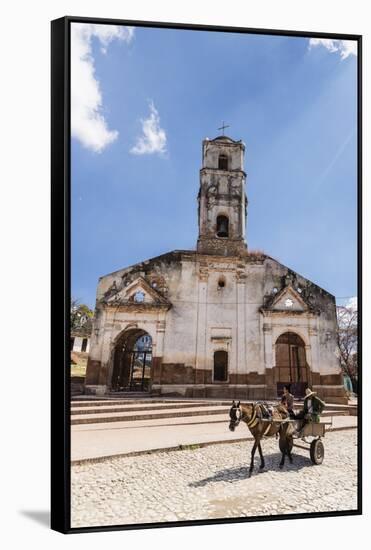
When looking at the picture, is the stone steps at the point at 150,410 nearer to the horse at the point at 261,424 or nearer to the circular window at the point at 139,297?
the horse at the point at 261,424

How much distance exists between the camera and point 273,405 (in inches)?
420

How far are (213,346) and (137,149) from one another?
4284 millimetres

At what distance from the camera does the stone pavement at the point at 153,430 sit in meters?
9.45

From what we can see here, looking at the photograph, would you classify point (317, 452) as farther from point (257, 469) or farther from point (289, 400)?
point (257, 469)

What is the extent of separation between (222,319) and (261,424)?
7.76ft

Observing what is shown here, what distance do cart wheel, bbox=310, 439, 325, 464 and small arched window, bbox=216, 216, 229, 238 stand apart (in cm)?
473

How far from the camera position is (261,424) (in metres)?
10.2

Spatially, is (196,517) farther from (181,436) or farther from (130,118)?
(130,118)

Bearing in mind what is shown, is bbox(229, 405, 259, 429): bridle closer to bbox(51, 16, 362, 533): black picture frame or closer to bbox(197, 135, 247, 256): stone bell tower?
bbox(51, 16, 362, 533): black picture frame

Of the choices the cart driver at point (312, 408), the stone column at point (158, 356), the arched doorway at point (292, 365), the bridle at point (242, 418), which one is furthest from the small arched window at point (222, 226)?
the bridle at point (242, 418)

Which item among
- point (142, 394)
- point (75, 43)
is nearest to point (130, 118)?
point (75, 43)

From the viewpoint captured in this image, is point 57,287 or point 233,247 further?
point 233,247

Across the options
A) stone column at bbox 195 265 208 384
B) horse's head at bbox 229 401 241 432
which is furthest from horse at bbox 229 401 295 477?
stone column at bbox 195 265 208 384

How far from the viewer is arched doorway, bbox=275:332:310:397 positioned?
11.2 metres
